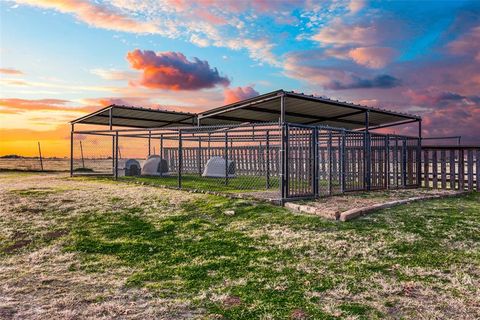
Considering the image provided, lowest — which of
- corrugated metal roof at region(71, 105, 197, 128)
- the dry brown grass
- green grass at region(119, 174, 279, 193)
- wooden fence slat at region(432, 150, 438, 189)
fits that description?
the dry brown grass

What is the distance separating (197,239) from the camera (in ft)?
27.7

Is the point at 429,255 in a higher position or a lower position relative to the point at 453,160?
lower

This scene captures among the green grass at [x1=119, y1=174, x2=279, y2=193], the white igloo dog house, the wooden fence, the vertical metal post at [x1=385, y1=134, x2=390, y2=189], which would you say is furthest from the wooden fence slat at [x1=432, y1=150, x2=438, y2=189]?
the white igloo dog house

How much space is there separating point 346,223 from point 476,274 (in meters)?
3.24

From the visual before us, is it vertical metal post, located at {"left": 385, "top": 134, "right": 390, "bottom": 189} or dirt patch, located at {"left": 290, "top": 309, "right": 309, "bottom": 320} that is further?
vertical metal post, located at {"left": 385, "top": 134, "right": 390, "bottom": 189}

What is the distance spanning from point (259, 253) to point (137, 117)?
2063 cm

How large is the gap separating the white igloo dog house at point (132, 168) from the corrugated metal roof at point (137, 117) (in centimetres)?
292

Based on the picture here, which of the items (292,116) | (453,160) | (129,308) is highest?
(292,116)

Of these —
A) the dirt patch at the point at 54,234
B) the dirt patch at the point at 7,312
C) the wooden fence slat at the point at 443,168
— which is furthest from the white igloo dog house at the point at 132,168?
the dirt patch at the point at 7,312

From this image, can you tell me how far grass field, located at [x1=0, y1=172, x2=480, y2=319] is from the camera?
16.9 ft

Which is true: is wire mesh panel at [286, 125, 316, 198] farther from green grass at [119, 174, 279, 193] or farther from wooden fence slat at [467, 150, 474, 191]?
wooden fence slat at [467, 150, 474, 191]

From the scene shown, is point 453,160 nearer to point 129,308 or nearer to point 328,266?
point 328,266

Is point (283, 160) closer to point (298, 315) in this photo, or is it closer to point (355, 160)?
point (355, 160)

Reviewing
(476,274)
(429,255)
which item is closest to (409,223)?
(429,255)
